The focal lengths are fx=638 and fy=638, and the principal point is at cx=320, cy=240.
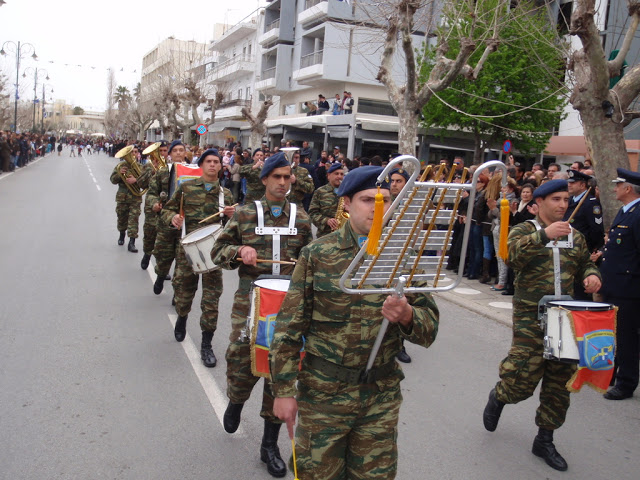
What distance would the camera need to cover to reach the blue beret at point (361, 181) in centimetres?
282

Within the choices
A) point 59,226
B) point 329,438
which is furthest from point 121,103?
point 329,438

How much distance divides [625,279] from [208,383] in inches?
156

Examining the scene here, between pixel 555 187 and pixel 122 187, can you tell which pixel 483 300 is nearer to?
pixel 555 187

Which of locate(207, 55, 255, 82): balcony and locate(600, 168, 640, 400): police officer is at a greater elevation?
locate(207, 55, 255, 82): balcony

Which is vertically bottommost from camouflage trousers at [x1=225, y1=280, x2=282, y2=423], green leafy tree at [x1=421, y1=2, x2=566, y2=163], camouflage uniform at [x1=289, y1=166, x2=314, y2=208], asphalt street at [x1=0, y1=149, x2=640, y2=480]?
asphalt street at [x1=0, y1=149, x2=640, y2=480]

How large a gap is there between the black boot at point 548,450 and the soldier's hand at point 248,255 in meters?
2.40

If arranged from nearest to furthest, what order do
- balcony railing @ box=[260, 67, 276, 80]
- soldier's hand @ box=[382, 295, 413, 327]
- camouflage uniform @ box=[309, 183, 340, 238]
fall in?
soldier's hand @ box=[382, 295, 413, 327]
camouflage uniform @ box=[309, 183, 340, 238]
balcony railing @ box=[260, 67, 276, 80]

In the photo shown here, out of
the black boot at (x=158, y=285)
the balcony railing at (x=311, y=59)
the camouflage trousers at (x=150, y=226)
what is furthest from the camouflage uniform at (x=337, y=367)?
the balcony railing at (x=311, y=59)

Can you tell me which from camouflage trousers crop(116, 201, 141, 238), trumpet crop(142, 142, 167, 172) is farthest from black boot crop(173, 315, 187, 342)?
camouflage trousers crop(116, 201, 141, 238)

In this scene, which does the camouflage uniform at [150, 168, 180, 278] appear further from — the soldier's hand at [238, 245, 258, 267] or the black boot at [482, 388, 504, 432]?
the black boot at [482, 388, 504, 432]

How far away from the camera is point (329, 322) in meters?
2.92

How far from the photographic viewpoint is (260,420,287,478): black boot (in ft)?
13.6

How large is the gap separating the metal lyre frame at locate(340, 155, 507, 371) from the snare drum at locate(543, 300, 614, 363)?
6.64 ft

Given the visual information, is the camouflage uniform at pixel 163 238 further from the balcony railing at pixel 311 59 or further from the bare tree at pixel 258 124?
the balcony railing at pixel 311 59
